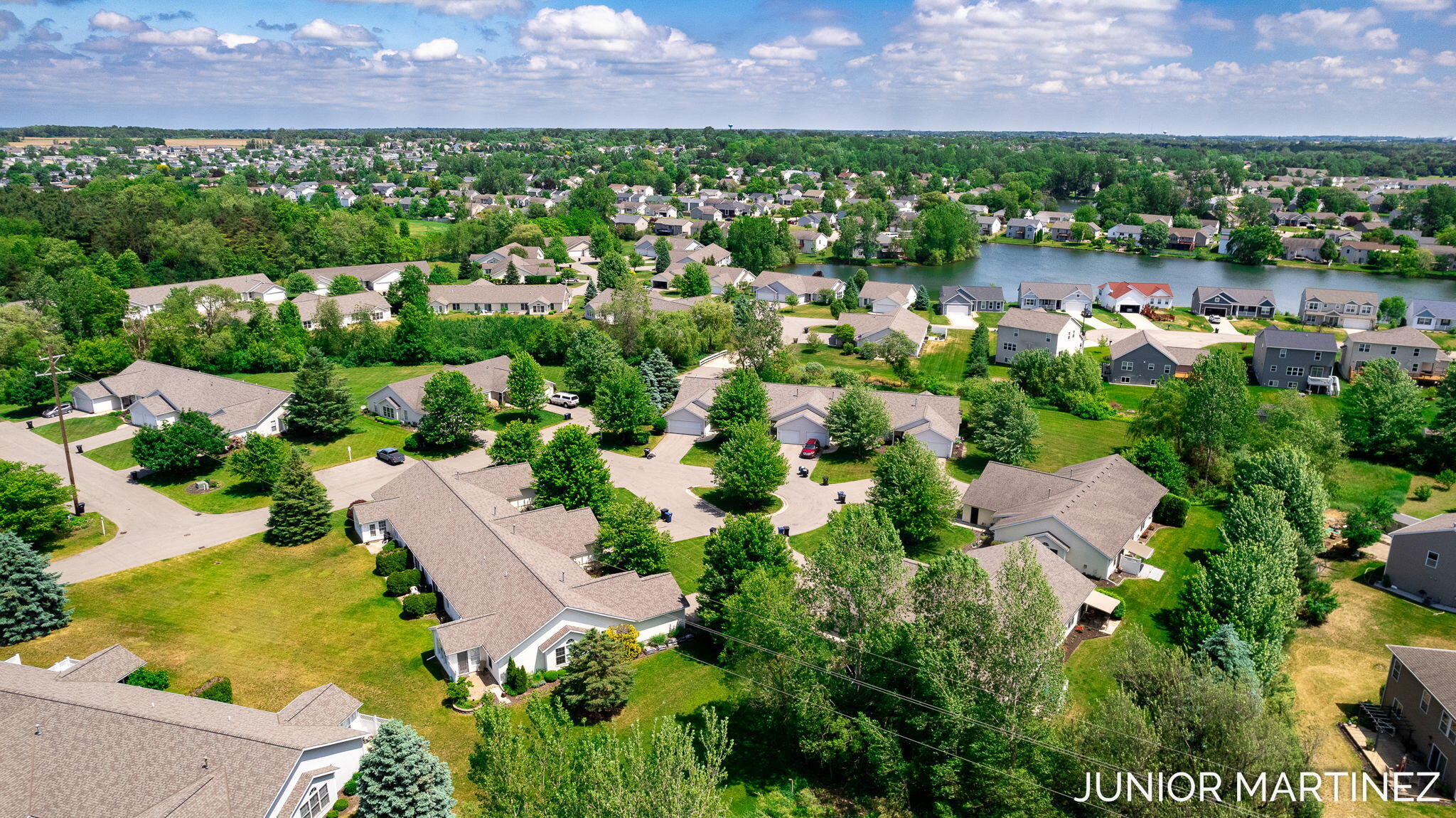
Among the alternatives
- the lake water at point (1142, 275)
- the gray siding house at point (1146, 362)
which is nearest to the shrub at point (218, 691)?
the gray siding house at point (1146, 362)

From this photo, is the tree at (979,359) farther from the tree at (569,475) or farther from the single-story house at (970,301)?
the tree at (569,475)

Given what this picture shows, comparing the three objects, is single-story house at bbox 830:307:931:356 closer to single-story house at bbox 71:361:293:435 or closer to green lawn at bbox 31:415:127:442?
single-story house at bbox 71:361:293:435

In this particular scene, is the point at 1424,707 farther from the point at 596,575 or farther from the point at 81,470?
the point at 81,470

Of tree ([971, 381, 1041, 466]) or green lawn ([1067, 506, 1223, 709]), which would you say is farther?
tree ([971, 381, 1041, 466])

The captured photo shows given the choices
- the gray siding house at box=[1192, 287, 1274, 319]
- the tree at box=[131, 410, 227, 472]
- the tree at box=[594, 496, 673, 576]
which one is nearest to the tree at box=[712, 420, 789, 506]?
the tree at box=[594, 496, 673, 576]

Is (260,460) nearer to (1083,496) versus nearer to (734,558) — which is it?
(734,558)

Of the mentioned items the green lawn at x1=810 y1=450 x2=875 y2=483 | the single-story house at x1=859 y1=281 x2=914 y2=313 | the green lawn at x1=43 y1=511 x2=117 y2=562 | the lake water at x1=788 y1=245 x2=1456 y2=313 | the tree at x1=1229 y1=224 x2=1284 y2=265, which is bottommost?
the green lawn at x1=43 y1=511 x2=117 y2=562
